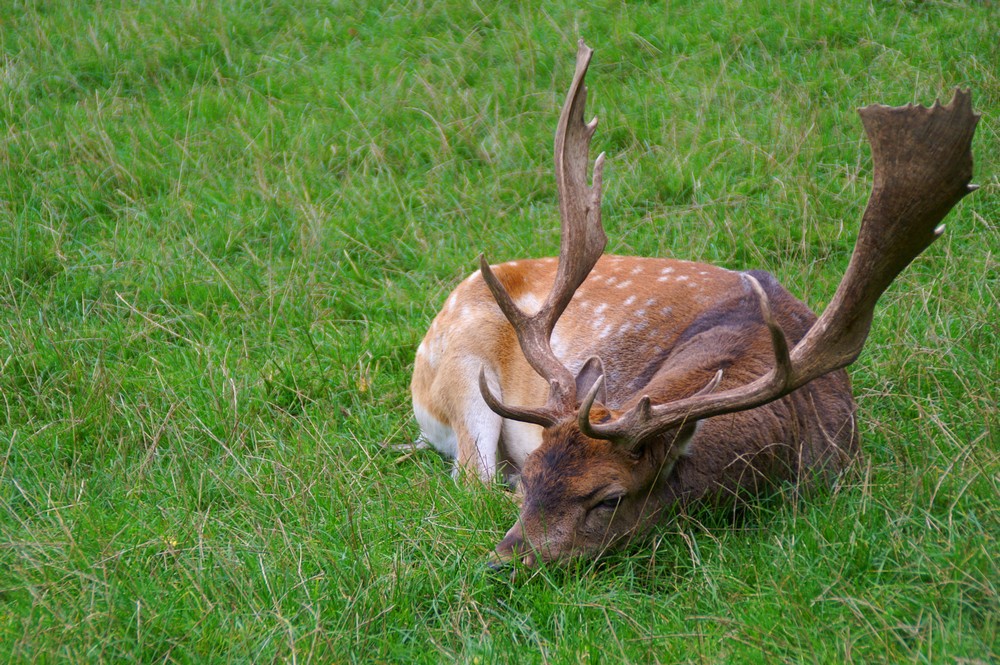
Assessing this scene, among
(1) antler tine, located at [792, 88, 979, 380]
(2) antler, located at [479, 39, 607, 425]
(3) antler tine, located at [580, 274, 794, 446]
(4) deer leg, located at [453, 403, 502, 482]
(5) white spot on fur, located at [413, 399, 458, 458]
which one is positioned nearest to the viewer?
(1) antler tine, located at [792, 88, 979, 380]

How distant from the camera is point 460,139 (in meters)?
7.70

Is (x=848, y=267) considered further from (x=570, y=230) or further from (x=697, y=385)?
(x=570, y=230)

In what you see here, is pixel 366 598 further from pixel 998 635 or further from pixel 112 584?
pixel 998 635

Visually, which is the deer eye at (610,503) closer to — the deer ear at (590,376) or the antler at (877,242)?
the antler at (877,242)

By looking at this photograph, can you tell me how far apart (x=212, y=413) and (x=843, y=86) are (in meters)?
4.72

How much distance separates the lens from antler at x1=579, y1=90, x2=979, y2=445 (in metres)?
3.59

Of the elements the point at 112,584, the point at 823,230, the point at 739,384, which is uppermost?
the point at 112,584

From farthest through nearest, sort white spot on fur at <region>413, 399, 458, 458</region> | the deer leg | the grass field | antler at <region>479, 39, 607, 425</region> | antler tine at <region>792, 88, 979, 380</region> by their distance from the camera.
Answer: white spot on fur at <region>413, 399, 458, 458</region>, the deer leg, antler at <region>479, 39, 607, 425</region>, the grass field, antler tine at <region>792, 88, 979, 380</region>

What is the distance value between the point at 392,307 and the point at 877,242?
127 inches

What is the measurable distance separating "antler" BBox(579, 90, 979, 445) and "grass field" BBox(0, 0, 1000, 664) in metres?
0.47

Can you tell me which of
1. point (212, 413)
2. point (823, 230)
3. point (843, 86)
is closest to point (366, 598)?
point (212, 413)

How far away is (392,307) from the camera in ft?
21.1

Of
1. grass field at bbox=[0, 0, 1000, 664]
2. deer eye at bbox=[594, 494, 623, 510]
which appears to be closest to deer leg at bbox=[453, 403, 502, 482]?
grass field at bbox=[0, 0, 1000, 664]

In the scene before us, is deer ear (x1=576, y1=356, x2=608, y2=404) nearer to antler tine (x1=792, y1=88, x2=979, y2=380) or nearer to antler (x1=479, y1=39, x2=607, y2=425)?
antler (x1=479, y1=39, x2=607, y2=425)
